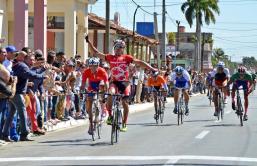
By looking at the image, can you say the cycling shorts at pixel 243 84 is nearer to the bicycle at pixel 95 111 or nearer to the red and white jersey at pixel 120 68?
the red and white jersey at pixel 120 68

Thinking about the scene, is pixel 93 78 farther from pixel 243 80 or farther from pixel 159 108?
pixel 243 80

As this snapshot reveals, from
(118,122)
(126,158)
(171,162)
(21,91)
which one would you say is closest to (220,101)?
(118,122)

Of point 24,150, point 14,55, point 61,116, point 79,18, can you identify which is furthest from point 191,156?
point 79,18

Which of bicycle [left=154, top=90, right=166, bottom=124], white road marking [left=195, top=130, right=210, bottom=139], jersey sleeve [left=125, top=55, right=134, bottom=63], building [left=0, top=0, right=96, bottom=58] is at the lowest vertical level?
white road marking [left=195, top=130, right=210, bottom=139]

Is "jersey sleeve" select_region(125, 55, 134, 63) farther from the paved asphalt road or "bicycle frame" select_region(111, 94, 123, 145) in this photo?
the paved asphalt road

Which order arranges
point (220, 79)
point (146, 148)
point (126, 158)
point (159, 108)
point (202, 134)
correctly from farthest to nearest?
1. point (220, 79)
2. point (159, 108)
3. point (202, 134)
4. point (146, 148)
5. point (126, 158)

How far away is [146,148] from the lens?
47.0 ft

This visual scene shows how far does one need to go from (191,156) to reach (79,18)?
81.2ft

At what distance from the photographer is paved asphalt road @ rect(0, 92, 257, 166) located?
12273mm

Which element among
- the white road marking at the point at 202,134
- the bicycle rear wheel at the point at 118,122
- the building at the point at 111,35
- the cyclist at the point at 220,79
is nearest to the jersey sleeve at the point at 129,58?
the bicycle rear wheel at the point at 118,122

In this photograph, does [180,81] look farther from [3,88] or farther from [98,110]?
[3,88]

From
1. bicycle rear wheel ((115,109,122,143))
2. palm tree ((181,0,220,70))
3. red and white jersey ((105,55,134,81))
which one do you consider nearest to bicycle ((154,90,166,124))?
red and white jersey ((105,55,134,81))

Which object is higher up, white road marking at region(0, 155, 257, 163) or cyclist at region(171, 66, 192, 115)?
cyclist at region(171, 66, 192, 115)

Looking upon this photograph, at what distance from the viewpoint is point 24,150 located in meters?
14.0
